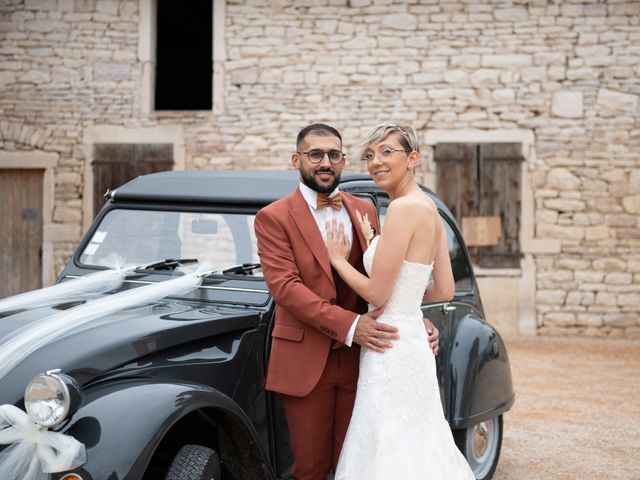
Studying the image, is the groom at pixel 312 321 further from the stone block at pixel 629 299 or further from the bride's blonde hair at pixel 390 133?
the stone block at pixel 629 299

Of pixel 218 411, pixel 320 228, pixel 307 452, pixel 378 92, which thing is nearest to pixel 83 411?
pixel 218 411

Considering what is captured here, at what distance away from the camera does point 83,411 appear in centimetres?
269

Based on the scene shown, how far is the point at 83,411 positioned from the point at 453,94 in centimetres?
960

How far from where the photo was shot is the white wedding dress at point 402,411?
3.10 metres

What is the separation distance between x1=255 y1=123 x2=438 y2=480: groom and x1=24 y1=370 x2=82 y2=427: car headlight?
855 mm

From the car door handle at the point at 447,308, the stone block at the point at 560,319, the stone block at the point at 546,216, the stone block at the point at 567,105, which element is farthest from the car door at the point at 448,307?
the stone block at the point at 567,105

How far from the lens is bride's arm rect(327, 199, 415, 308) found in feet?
10.3

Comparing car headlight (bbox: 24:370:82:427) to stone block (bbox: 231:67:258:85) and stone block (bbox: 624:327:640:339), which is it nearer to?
stone block (bbox: 231:67:258:85)

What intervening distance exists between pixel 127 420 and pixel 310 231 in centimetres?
105

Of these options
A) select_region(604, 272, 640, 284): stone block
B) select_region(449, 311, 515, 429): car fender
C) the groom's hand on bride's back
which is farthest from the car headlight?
select_region(604, 272, 640, 284): stone block

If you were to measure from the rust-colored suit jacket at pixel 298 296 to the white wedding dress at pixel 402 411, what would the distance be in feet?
0.58

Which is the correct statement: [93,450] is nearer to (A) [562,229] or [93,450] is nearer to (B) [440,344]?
(B) [440,344]

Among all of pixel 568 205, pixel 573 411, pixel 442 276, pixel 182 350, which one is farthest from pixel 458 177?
pixel 182 350

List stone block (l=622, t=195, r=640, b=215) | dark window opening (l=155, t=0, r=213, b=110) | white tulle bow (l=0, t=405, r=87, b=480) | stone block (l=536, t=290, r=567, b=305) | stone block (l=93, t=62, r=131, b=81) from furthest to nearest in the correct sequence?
1. dark window opening (l=155, t=0, r=213, b=110)
2. stone block (l=93, t=62, r=131, b=81)
3. stone block (l=536, t=290, r=567, b=305)
4. stone block (l=622, t=195, r=640, b=215)
5. white tulle bow (l=0, t=405, r=87, b=480)
